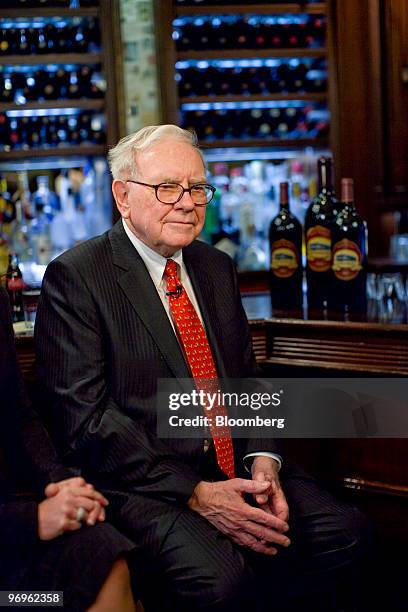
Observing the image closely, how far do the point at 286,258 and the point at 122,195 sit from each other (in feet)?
2.45

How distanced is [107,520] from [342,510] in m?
0.56

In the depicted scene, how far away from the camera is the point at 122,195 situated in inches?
80.0

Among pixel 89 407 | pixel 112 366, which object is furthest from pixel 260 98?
pixel 89 407

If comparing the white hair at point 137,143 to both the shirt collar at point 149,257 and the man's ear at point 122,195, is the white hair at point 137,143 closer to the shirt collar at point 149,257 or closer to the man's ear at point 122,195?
the man's ear at point 122,195

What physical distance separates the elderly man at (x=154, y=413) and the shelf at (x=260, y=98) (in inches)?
92.4

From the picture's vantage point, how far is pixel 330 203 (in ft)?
8.32

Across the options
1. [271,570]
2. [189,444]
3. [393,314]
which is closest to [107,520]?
[189,444]

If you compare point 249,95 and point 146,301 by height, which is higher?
point 249,95

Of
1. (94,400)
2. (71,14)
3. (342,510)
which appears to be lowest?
(342,510)

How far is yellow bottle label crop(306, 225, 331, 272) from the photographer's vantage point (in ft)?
8.35

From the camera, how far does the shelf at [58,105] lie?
401 cm

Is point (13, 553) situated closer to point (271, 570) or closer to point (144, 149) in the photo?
point (271, 570)

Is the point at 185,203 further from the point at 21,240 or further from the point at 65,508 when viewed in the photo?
the point at 21,240

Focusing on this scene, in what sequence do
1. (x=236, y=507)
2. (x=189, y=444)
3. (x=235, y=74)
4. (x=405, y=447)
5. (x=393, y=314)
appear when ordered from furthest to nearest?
(x=235, y=74), (x=393, y=314), (x=405, y=447), (x=189, y=444), (x=236, y=507)
